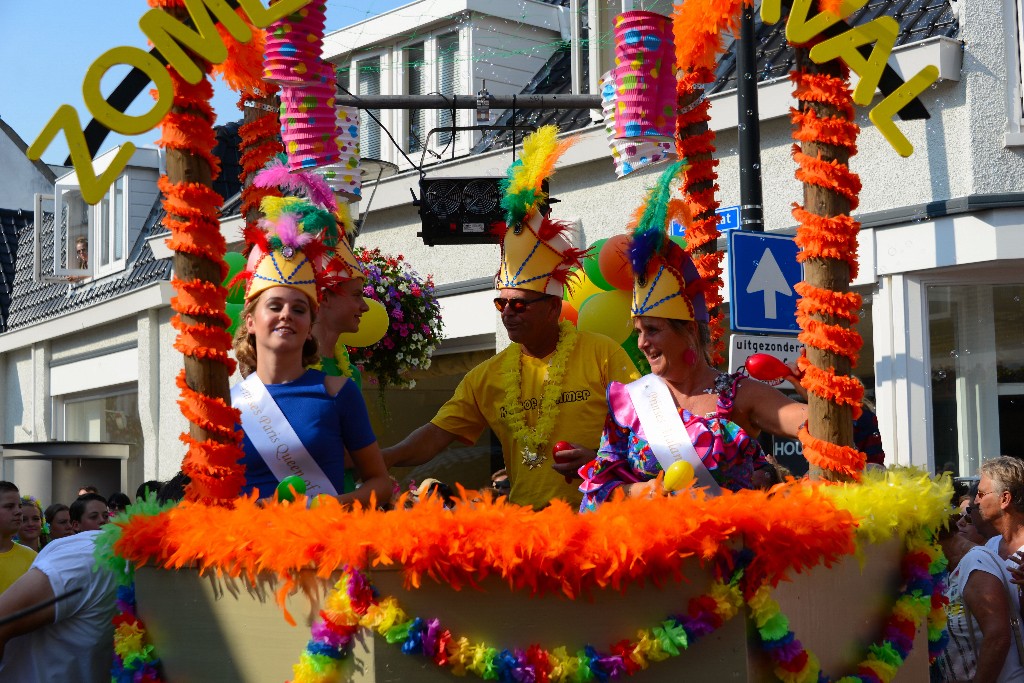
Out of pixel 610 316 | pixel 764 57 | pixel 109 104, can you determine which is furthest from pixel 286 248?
pixel 764 57

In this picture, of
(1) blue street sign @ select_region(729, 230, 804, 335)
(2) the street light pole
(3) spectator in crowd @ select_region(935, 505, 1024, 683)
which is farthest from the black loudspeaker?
(3) spectator in crowd @ select_region(935, 505, 1024, 683)

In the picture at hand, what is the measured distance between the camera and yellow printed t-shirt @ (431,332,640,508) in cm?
498

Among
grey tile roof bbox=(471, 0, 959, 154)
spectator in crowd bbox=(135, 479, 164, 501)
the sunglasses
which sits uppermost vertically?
grey tile roof bbox=(471, 0, 959, 154)

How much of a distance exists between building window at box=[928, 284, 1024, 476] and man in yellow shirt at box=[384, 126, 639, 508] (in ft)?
16.9

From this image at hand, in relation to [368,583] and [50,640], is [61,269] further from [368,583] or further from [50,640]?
[368,583]

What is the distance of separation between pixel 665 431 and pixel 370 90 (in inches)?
494

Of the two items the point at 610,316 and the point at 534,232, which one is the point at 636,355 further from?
the point at 534,232

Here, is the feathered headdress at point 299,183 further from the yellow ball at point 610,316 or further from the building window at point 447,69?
the building window at point 447,69

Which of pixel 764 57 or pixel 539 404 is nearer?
pixel 539 404

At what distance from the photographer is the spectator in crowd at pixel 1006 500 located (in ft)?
17.3

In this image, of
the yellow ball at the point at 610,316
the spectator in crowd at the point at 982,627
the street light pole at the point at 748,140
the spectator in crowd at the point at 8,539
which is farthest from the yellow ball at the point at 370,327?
the spectator in crowd at the point at 982,627

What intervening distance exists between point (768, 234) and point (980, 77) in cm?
275

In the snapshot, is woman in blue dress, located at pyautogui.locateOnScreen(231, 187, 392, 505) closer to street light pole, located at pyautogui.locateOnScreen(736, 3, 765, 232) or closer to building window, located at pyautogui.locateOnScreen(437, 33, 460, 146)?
street light pole, located at pyautogui.locateOnScreen(736, 3, 765, 232)

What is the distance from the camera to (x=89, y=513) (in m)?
8.41
